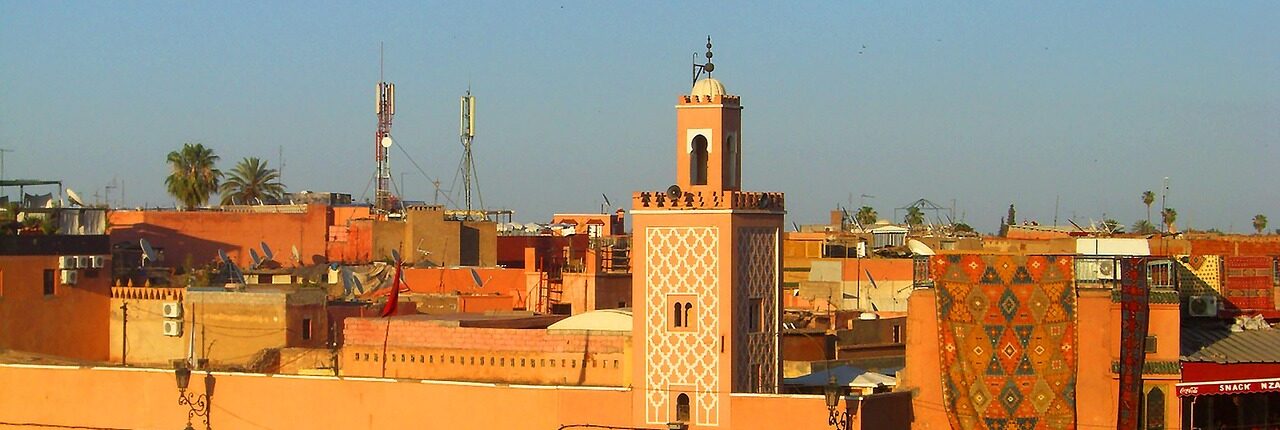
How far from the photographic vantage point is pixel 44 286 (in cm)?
3972

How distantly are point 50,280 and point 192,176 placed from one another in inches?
867

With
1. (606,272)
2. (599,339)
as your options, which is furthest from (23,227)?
Answer: (599,339)

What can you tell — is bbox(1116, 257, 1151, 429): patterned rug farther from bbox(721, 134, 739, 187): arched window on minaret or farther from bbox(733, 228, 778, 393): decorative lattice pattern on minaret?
bbox(721, 134, 739, 187): arched window on minaret

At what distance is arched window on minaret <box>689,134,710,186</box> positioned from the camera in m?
29.0

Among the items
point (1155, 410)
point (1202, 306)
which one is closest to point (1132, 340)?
point (1155, 410)

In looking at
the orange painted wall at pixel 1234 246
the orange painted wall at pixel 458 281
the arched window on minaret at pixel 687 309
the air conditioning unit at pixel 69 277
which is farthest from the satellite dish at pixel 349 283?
the arched window on minaret at pixel 687 309

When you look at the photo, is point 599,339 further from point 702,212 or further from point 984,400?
point 984,400

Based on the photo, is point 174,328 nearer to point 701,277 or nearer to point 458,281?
point 458,281

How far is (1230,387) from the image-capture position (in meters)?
28.1

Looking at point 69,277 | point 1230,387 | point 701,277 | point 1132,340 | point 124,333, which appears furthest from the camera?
point 124,333

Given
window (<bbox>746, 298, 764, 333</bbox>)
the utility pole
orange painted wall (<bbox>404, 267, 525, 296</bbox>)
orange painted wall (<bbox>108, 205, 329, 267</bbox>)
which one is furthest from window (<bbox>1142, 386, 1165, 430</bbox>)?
orange painted wall (<bbox>108, 205, 329, 267</bbox>)

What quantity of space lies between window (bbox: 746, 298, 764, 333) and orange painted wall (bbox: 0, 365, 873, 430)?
1033 mm

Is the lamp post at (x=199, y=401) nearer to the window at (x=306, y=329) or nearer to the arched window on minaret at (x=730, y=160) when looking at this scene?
the window at (x=306, y=329)

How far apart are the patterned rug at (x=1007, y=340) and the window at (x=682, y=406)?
3392mm
